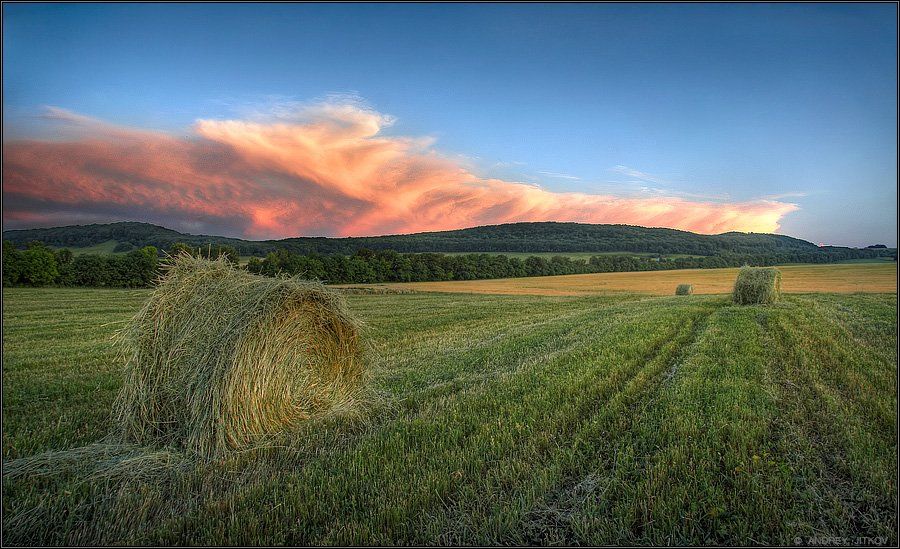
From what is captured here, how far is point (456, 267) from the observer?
5728 centimetres

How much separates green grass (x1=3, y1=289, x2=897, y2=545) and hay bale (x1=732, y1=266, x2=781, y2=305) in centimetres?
1122

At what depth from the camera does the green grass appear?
3760mm

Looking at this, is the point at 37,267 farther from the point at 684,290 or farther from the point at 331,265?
the point at 684,290

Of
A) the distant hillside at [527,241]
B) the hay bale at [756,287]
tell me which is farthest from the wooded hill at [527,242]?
the hay bale at [756,287]

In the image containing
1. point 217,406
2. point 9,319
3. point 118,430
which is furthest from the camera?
point 9,319

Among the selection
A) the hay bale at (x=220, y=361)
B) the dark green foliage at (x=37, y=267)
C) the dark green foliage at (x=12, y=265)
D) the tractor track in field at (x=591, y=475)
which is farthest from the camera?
the dark green foliage at (x=37, y=267)

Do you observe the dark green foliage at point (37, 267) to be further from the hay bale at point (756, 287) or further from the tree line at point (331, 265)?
the hay bale at point (756, 287)

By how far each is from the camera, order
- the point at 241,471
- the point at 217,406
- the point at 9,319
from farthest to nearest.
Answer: the point at 9,319 → the point at 217,406 → the point at 241,471

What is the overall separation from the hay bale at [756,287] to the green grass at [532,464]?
1122cm

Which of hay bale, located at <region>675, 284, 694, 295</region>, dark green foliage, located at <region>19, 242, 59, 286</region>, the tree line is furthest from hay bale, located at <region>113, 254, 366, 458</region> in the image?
dark green foliage, located at <region>19, 242, 59, 286</region>

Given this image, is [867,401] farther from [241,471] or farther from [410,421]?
[241,471]

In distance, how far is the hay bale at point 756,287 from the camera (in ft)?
65.1

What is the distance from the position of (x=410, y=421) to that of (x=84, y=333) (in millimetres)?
14892

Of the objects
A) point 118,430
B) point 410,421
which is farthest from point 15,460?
point 410,421
